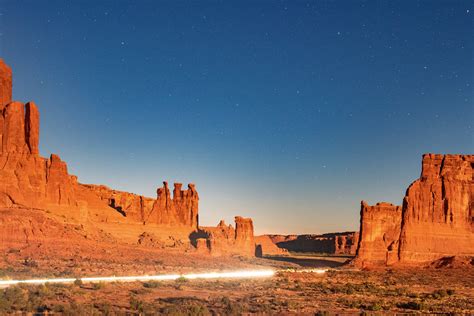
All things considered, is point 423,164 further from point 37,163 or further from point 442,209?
point 37,163

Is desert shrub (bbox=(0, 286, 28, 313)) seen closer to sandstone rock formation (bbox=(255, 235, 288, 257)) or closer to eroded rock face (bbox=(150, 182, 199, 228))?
eroded rock face (bbox=(150, 182, 199, 228))

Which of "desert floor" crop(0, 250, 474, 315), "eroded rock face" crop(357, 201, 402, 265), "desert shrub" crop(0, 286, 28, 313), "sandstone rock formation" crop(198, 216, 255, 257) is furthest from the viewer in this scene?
"sandstone rock formation" crop(198, 216, 255, 257)

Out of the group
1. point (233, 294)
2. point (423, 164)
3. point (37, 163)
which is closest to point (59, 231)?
point (37, 163)

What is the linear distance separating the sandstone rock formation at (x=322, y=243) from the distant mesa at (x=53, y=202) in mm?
40819

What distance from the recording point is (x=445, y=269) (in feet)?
219

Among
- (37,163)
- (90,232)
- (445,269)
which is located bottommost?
(445,269)

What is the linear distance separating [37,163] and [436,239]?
181 ft

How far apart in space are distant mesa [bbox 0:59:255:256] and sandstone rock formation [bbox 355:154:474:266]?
110ft

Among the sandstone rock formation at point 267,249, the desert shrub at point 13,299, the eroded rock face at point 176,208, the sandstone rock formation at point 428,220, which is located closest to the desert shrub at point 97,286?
the desert shrub at point 13,299

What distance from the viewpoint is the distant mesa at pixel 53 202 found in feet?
180

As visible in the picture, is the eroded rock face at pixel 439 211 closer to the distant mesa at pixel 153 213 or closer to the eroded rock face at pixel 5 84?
the distant mesa at pixel 153 213

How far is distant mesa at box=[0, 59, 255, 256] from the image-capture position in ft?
180

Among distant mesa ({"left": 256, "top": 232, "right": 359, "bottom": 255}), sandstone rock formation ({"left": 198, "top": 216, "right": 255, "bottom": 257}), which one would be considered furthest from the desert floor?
distant mesa ({"left": 256, "top": 232, "right": 359, "bottom": 255})

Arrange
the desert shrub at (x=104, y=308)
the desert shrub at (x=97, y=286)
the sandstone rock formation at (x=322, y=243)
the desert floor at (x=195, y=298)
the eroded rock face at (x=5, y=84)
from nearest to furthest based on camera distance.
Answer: the desert shrub at (x=104, y=308) → the desert floor at (x=195, y=298) → the desert shrub at (x=97, y=286) → the eroded rock face at (x=5, y=84) → the sandstone rock formation at (x=322, y=243)
